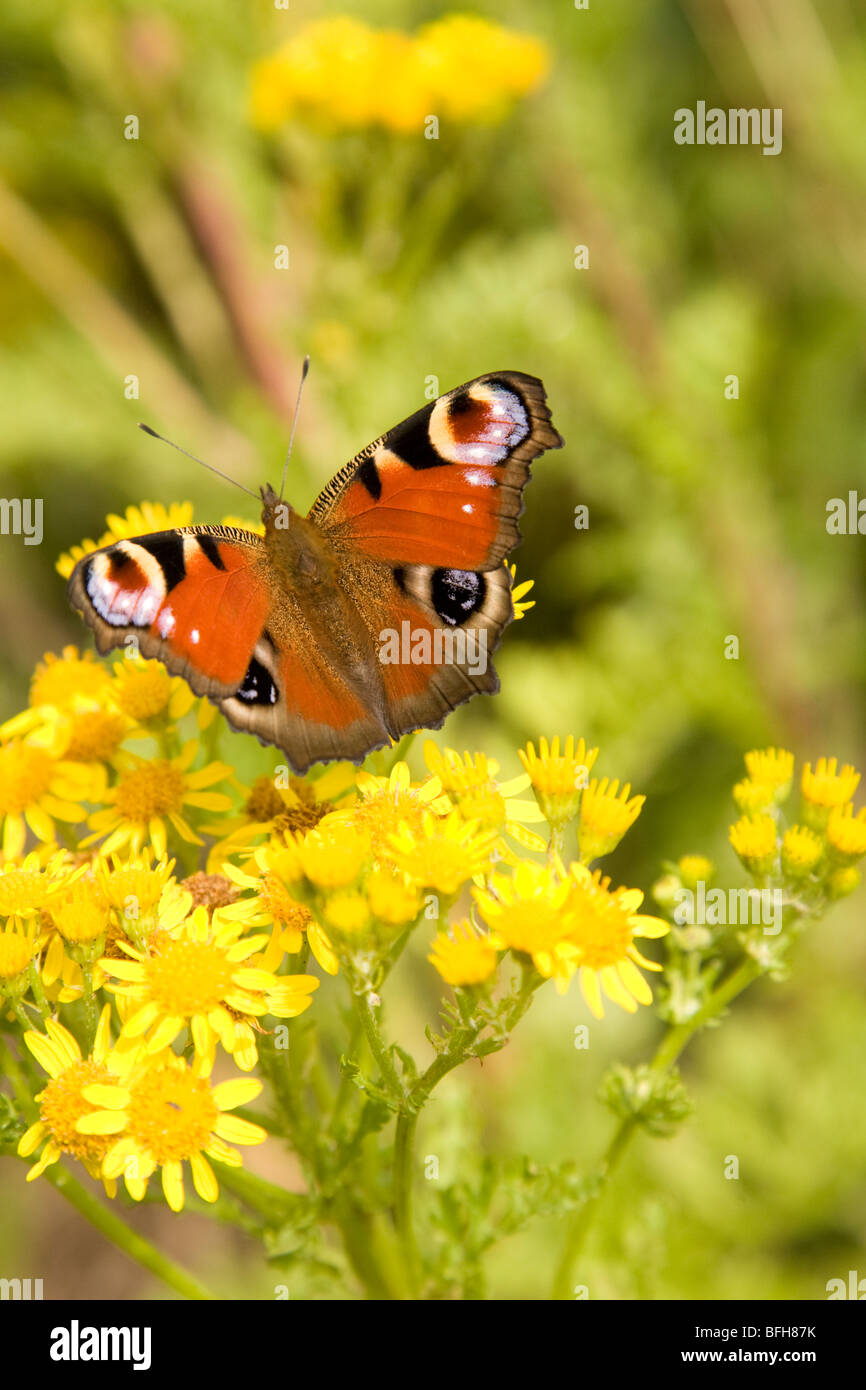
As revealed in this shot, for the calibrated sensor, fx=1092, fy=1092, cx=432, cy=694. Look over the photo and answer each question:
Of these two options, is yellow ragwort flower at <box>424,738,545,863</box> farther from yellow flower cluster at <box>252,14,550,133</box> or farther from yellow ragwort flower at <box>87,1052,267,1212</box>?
yellow flower cluster at <box>252,14,550,133</box>

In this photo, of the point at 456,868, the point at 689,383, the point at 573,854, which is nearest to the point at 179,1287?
the point at 456,868

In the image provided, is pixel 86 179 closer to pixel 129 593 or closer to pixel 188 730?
pixel 188 730

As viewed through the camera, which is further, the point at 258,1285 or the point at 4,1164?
the point at 4,1164

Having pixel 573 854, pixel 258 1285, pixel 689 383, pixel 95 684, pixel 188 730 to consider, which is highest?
pixel 689 383

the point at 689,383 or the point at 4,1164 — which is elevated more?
the point at 689,383

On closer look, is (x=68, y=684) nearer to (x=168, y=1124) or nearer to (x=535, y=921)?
(x=168, y=1124)

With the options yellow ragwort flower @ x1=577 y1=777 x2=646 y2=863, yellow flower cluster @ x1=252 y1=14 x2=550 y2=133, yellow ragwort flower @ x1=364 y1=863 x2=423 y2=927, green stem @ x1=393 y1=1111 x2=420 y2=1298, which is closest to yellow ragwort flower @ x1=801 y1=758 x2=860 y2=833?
yellow ragwort flower @ x1=577 y1=777 x2=646 y2=863
